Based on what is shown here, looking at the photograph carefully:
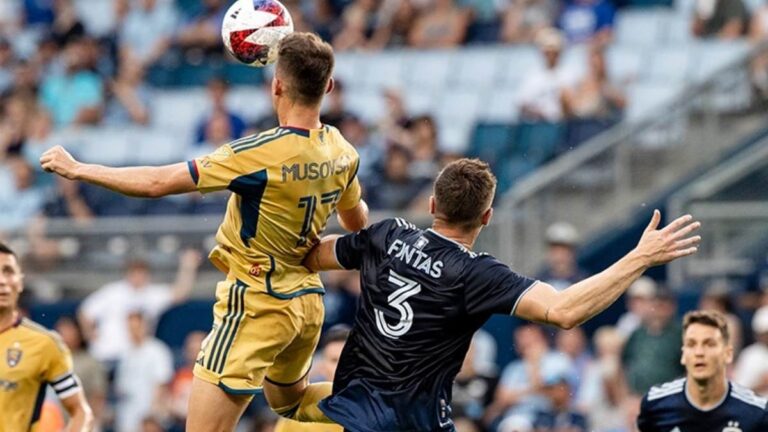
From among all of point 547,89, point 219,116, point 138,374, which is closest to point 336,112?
point 219,116

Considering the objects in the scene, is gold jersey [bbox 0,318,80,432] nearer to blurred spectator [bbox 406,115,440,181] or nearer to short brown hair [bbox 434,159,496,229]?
short brown hair [bbox 434,159,496,229]

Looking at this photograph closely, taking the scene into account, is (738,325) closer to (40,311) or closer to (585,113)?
(585,113)

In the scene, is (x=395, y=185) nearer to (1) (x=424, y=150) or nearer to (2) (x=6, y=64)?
(1) (x=424, y=150)

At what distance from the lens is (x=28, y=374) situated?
971 centimetres

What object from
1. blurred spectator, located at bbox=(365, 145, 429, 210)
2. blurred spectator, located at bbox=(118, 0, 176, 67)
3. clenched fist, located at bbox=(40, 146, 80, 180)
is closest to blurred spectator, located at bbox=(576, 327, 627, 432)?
blurred spectator, located at bbox=(365, 145, 429, 210)

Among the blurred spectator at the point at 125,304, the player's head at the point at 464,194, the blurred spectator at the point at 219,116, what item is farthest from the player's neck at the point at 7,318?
the blurred spectator at the point at 219,116

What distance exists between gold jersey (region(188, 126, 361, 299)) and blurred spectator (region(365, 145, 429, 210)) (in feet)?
24.3

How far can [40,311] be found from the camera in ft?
55.9

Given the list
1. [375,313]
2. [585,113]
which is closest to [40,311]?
[585,113]

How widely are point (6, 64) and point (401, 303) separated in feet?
48.6

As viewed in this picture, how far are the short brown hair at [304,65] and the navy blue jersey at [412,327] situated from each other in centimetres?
76

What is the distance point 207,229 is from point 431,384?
8824 mm

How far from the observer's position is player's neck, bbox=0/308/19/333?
32.4 feet

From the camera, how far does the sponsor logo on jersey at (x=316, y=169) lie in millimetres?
8188
